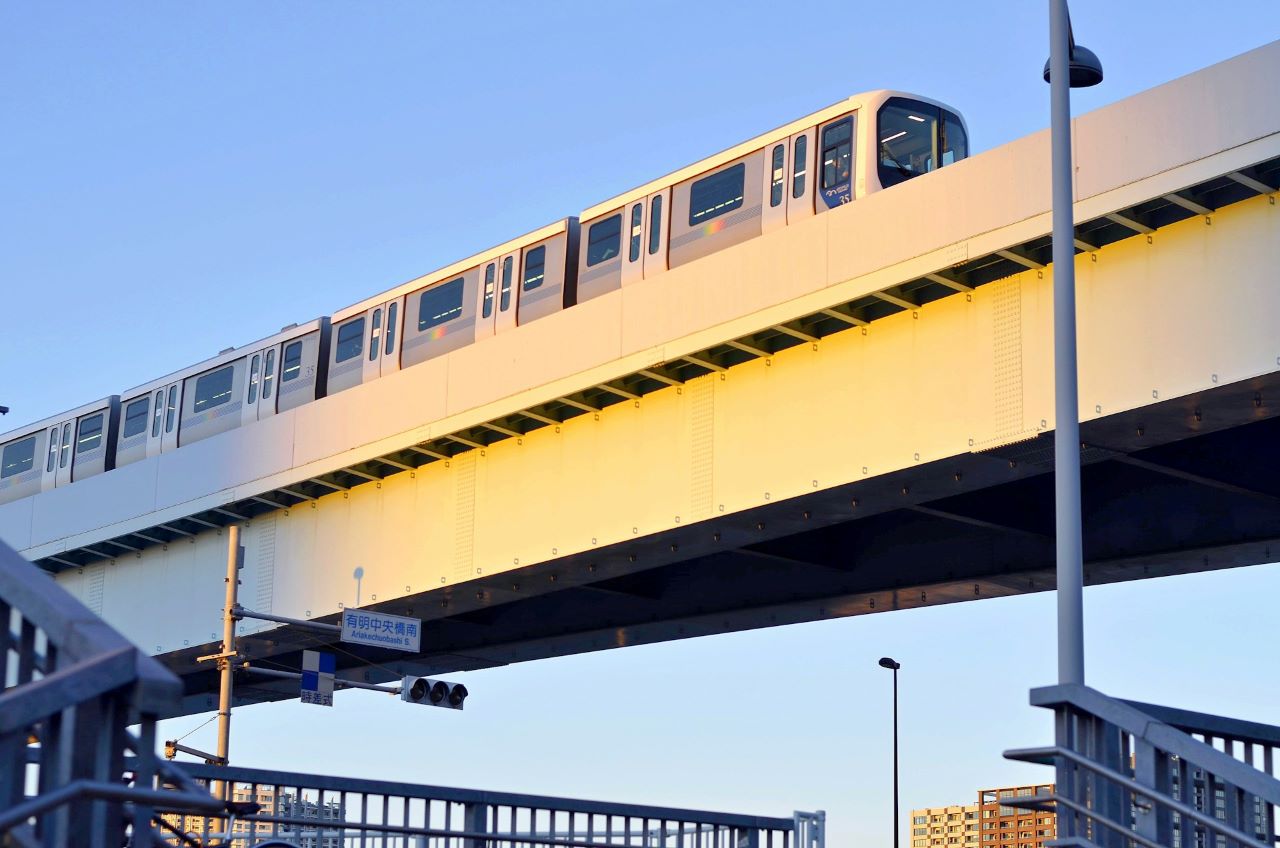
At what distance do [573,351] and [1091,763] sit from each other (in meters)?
18.8

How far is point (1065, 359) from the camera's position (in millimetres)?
14219

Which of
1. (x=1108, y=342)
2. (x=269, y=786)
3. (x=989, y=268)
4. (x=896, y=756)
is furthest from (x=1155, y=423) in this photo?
(x=896, y=756)

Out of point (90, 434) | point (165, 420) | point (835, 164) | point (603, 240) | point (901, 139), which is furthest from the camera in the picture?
point (90, 434)

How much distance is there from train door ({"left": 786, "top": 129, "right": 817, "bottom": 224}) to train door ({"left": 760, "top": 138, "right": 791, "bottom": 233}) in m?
0.08

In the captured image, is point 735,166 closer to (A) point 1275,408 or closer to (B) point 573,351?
(B) point 573,351

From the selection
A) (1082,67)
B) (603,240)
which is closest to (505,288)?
(603,240)

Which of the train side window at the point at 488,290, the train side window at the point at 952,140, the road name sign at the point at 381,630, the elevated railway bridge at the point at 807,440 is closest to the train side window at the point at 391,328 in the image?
the elevated railway bridge at the point at 807,440

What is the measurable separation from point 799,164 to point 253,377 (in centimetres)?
1514

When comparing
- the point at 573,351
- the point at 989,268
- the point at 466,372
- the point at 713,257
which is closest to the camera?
the point at 989,268

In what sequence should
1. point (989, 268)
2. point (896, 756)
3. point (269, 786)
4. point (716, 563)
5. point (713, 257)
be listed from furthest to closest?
point (896, 756) → point (716, 563) → point (713, 257) → point (989, 268) → point (269, 786)

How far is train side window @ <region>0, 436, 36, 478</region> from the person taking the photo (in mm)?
42906

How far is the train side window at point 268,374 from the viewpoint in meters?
35.3

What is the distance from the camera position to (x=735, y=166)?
85.7 ft

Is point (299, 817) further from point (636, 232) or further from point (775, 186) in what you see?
point (636, 232)
